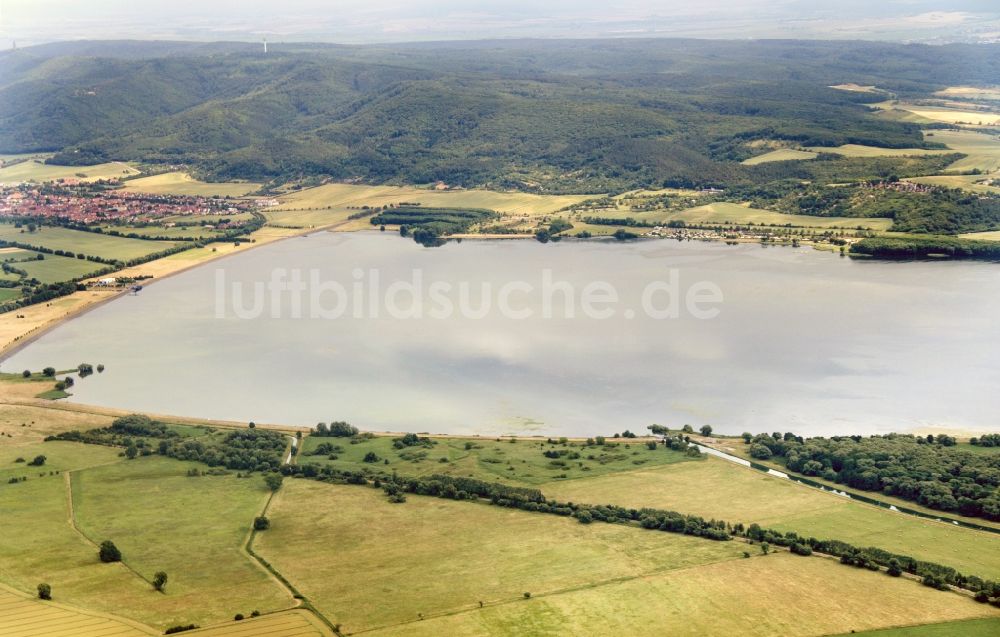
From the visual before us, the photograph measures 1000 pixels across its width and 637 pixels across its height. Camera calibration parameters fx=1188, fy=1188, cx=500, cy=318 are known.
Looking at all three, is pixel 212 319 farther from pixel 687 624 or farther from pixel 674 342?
pixel 687 624

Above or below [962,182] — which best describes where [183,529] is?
below

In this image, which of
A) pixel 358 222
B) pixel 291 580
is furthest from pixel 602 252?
pixel 291 580

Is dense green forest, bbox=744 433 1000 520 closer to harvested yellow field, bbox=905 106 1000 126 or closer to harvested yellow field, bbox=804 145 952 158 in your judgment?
harvested yellow field, bbox=804 145 952 158

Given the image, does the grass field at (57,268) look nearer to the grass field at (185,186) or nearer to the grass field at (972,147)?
the grass field at (185,186)

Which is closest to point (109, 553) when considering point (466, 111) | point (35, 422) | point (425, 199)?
point (35, 422)

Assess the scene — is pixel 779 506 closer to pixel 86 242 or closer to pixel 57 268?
pixel 57 268

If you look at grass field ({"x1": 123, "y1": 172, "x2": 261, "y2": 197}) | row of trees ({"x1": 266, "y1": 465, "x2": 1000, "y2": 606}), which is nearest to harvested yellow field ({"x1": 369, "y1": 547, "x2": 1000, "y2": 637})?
row of trees ({"x1": 266, "y1": 465, "x2": 1000, "y2": 606})

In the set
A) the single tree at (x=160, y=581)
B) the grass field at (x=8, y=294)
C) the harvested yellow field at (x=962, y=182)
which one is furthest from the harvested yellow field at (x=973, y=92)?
the single tree at (x=160, y=581)
